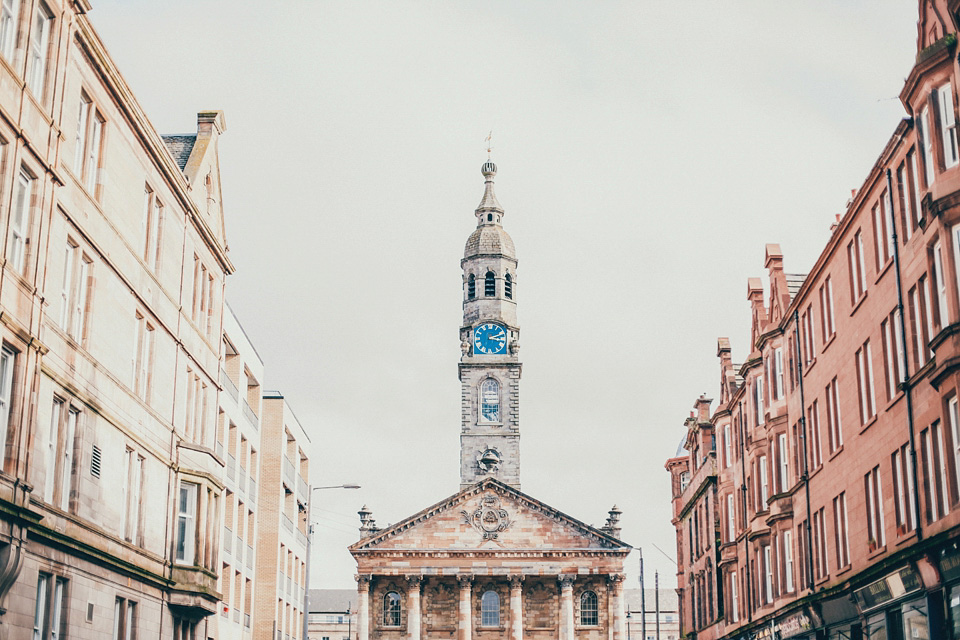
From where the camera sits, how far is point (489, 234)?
104 m

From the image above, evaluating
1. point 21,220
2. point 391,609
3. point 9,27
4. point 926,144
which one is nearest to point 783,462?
point 926,144

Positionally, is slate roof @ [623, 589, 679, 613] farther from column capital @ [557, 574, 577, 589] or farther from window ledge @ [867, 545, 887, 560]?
window ledge @ [867, 545, 887, 560]

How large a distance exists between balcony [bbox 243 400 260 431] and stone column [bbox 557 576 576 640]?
40.8 meters

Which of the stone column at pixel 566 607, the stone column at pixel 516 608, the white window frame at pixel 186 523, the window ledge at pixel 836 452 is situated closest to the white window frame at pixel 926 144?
the window ledge at pixel 836 452

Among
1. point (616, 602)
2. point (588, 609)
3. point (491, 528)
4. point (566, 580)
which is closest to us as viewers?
point (616, 602)

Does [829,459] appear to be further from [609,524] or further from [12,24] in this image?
[609,524]

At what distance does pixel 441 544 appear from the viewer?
87.8 metres

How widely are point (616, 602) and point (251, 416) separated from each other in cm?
4471

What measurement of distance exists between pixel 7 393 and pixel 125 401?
6.65 metres

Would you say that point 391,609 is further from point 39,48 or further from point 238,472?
point 39,48

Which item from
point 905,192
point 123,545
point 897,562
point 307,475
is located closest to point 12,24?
point 123,545

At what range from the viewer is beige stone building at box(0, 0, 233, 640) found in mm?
19703

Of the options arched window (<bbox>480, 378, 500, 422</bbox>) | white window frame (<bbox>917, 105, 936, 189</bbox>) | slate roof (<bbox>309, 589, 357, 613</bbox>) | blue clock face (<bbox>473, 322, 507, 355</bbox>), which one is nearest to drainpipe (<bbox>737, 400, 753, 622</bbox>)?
white window frame (<bbox>917, 105, 936, 189</bbox>)

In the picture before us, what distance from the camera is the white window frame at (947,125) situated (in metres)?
21.1
